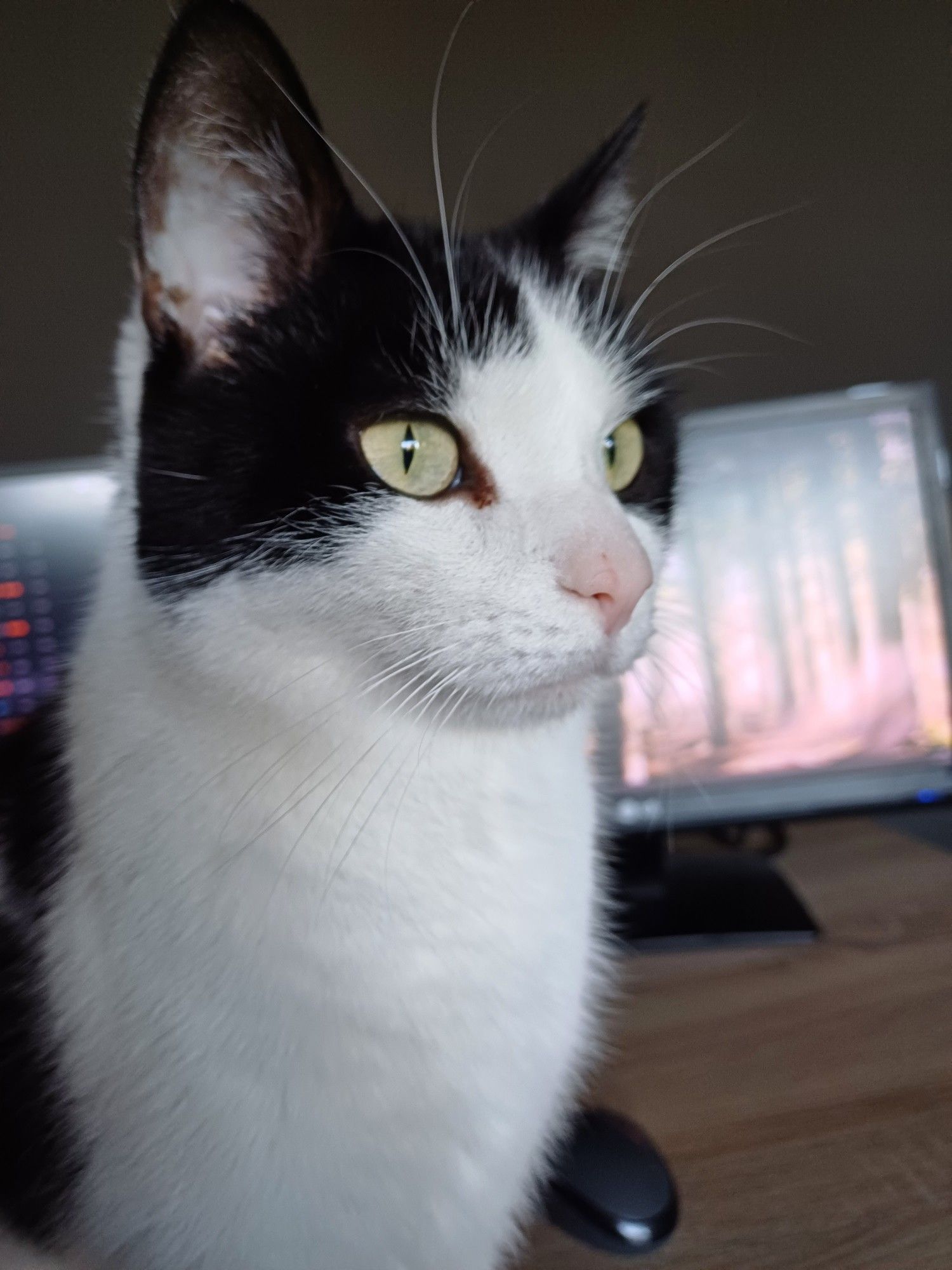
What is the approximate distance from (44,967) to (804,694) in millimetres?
714

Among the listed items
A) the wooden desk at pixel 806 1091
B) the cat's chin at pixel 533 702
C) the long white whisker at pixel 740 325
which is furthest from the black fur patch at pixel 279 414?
the wooden desk at pixel 806 1091

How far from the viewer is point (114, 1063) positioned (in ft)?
1.12

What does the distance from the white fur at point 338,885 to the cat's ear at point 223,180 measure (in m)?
Answer: 0.06

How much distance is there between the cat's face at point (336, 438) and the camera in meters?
0.33

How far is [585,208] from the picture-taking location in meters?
0.50

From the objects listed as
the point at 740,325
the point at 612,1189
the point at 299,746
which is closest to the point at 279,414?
the point at 299,746

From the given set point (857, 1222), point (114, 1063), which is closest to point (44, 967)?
point (114, 1063)

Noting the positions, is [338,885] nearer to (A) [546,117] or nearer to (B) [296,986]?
(B) [296,986]

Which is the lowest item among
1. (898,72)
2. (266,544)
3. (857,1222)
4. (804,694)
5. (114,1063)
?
(857,1222)

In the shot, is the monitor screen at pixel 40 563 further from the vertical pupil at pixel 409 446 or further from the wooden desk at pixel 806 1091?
the wooden desk at pixel 806 1091

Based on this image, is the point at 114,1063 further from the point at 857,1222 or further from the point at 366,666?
the point at 857,1222

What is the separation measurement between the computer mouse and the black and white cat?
0.05 meters

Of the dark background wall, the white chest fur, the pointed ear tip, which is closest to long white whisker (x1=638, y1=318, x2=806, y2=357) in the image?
the dark background wall

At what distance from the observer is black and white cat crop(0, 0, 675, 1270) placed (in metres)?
0.33
